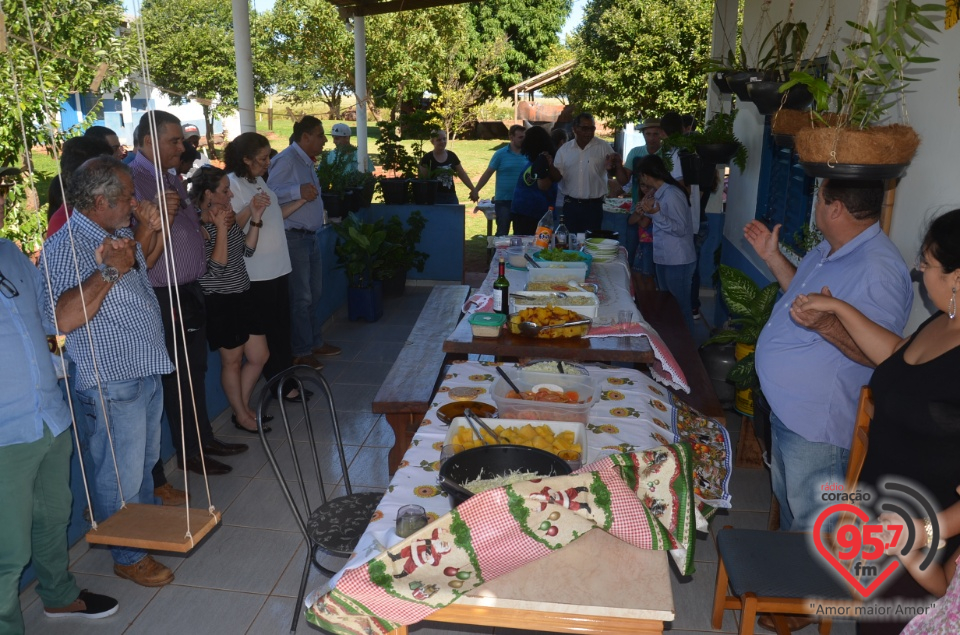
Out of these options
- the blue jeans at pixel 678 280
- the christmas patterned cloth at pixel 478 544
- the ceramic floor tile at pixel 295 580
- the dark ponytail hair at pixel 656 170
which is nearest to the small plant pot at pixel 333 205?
the dark ponytail hair at pixel 656 170

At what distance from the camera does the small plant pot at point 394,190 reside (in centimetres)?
784

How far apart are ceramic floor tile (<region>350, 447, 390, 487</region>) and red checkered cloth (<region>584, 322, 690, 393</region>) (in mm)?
1344

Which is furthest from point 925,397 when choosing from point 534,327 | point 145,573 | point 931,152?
point 145,573

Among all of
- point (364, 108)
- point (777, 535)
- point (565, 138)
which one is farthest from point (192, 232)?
point (565, 138)

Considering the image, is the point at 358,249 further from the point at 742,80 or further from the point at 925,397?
the point at 925,397

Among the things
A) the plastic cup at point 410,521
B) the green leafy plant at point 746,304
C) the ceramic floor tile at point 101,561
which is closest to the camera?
the plastic cup at point 410,521

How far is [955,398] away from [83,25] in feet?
18.0

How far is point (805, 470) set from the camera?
2.82 meters

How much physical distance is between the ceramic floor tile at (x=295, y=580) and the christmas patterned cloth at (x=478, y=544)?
4.31 ft

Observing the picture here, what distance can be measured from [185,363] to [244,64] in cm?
265

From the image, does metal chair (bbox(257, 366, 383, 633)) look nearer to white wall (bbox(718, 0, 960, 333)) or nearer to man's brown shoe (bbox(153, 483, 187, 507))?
man's brown shoe (bbox(153, 483, 187, 507))

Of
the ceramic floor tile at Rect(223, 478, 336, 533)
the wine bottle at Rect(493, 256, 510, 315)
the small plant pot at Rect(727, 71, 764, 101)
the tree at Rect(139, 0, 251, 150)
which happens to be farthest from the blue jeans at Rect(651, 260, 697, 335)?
the tree at Rect(139, 0, 251, 150)

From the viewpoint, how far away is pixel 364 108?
8.24m

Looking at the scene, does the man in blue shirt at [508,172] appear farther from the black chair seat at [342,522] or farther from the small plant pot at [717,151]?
the black chair seat at [342,522]
